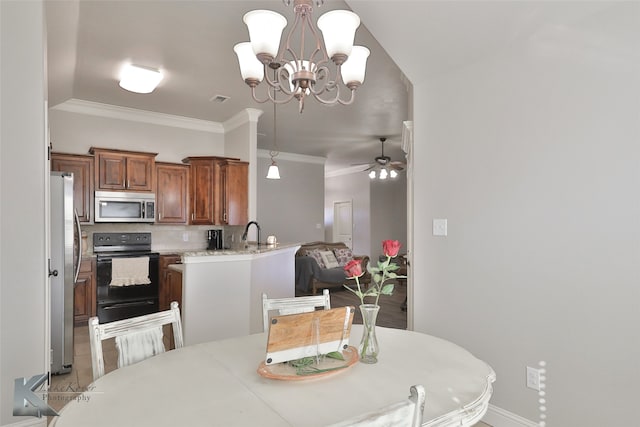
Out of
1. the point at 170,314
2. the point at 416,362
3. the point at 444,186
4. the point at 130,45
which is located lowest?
the point at 416,362

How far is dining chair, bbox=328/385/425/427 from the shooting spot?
68cm

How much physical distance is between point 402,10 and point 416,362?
201 centimetres

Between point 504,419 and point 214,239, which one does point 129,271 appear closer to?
point 214,239

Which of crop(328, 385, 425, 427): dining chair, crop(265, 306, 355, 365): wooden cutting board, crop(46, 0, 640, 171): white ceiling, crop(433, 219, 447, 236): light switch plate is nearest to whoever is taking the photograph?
crop(328, 385, 425, 427): dining chair

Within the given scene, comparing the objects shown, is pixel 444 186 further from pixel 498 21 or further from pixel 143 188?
pixel 143 188

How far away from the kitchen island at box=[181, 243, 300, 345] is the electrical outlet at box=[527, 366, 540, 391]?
7.12ft

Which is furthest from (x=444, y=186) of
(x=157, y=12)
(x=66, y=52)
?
(x=66, y=52)

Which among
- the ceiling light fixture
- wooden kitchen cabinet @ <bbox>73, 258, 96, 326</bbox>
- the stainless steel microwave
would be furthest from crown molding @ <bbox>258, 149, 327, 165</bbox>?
wooden kitchen cabinet @ <bbox>73, 258, 96, 326</bbox>

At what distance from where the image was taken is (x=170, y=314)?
1.68m

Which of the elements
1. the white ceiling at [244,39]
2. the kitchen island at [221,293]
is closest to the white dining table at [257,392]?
the kitchen island at [221,293]

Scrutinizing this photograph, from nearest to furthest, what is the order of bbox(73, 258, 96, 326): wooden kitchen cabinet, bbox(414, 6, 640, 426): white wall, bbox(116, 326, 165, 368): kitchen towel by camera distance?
bbox(116, 326, 165, 368): kitchen towel
bbox(414, 6, 640, 426): white wall
bbox(73, 258, 96, 326): wooden kitchen cabinet

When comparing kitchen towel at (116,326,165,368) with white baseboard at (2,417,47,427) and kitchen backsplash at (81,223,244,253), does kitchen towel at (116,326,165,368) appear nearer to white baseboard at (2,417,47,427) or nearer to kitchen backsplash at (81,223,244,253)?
white baseboard at (2,417,47,427)

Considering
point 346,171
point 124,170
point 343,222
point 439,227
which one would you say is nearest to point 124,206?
point 124,170

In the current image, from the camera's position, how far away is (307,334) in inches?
50.4
